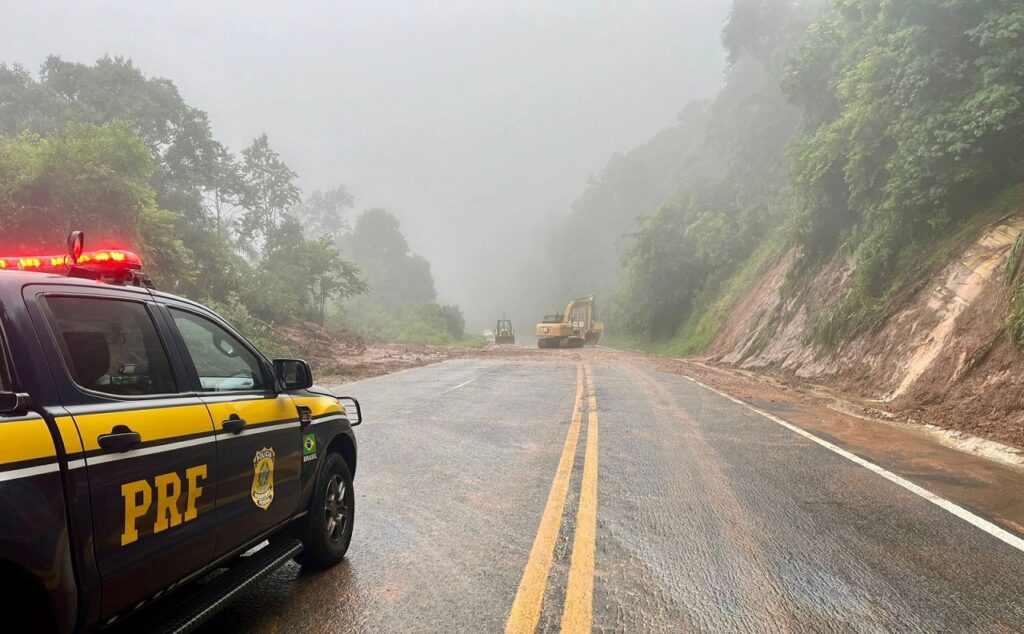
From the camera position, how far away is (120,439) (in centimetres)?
228

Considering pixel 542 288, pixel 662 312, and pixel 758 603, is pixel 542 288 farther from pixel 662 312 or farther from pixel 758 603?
pixel 758 603

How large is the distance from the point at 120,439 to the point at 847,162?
62.7 ft

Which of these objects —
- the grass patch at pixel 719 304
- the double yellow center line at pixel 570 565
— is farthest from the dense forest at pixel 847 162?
the double yellow center line at pixel 570 565

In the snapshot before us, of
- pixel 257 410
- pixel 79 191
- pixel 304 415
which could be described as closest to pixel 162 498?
pixel 257 410

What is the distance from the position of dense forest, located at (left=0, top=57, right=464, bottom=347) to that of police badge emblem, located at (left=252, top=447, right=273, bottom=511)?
49.2 ft

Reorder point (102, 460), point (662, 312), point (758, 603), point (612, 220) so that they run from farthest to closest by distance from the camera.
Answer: point (612, 220) < point (662, 312) < point (758, 603) < point (102, 460)

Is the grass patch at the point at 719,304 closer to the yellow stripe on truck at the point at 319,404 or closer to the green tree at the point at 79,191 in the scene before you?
the green tree at the point at 79,191

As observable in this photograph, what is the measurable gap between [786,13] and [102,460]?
54287 millimetres

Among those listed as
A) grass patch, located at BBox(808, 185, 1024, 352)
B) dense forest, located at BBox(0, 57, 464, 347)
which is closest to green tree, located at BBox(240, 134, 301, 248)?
dense forest, located at BBox(0, 57, 464, 347)

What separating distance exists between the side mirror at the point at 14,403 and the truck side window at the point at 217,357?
99 cm

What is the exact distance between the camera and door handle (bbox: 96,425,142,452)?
2221 millimetres

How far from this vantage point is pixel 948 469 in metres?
6.32

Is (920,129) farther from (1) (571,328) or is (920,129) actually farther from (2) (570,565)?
(1) (571,328)

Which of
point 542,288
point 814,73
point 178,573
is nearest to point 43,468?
point 178,573
